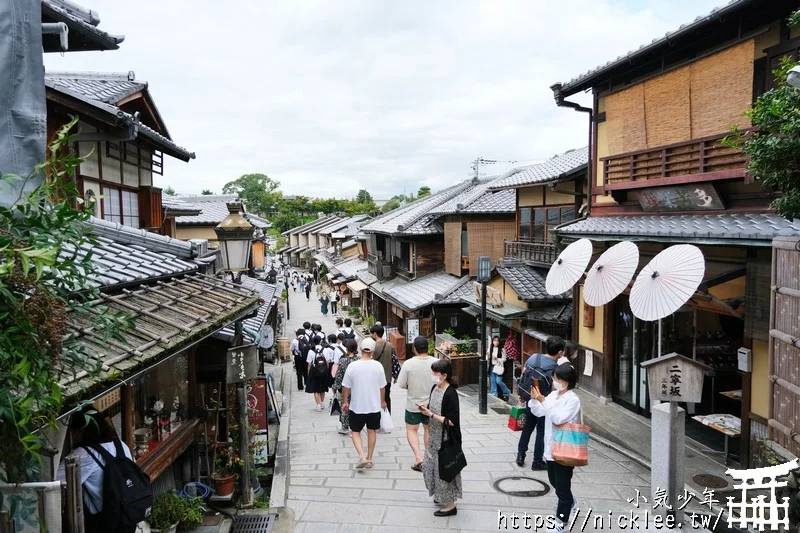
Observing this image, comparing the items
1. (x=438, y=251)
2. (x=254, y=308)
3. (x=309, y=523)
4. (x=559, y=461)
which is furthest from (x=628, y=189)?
(x=438, y=251)

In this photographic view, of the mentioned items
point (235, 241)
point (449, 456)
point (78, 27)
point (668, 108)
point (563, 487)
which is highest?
point (78, 27)

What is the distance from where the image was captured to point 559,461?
248 inches

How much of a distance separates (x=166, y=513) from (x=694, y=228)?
29.8 ft

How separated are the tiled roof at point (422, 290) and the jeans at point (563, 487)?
1534 cm

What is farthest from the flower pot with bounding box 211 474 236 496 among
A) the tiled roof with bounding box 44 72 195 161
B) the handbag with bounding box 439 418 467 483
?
the tiled roof with bounding box 44 72 195 161

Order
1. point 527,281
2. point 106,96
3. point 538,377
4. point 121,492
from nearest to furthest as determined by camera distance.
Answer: point 121,492
point 538,377
point 106,96
point 527,281

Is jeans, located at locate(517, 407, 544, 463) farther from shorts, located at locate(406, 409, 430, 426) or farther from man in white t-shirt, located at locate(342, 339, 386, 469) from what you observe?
man in white t-shirt, located at locate(342, 339, 386, 469)

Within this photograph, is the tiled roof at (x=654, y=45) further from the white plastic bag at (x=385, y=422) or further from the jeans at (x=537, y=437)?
the white plastic bag at (x=385, y=422)

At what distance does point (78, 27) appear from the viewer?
8.38 meters

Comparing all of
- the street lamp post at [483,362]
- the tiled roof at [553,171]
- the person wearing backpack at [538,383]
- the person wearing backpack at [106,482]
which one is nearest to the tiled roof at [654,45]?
the tiled roof at [553,171]

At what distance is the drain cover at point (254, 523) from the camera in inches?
304

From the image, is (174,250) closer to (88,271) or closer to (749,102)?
(88,271)

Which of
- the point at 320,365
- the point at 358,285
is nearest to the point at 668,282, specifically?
the point at 320,365

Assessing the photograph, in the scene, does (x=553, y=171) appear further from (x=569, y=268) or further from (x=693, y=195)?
(x=569, y=268)
